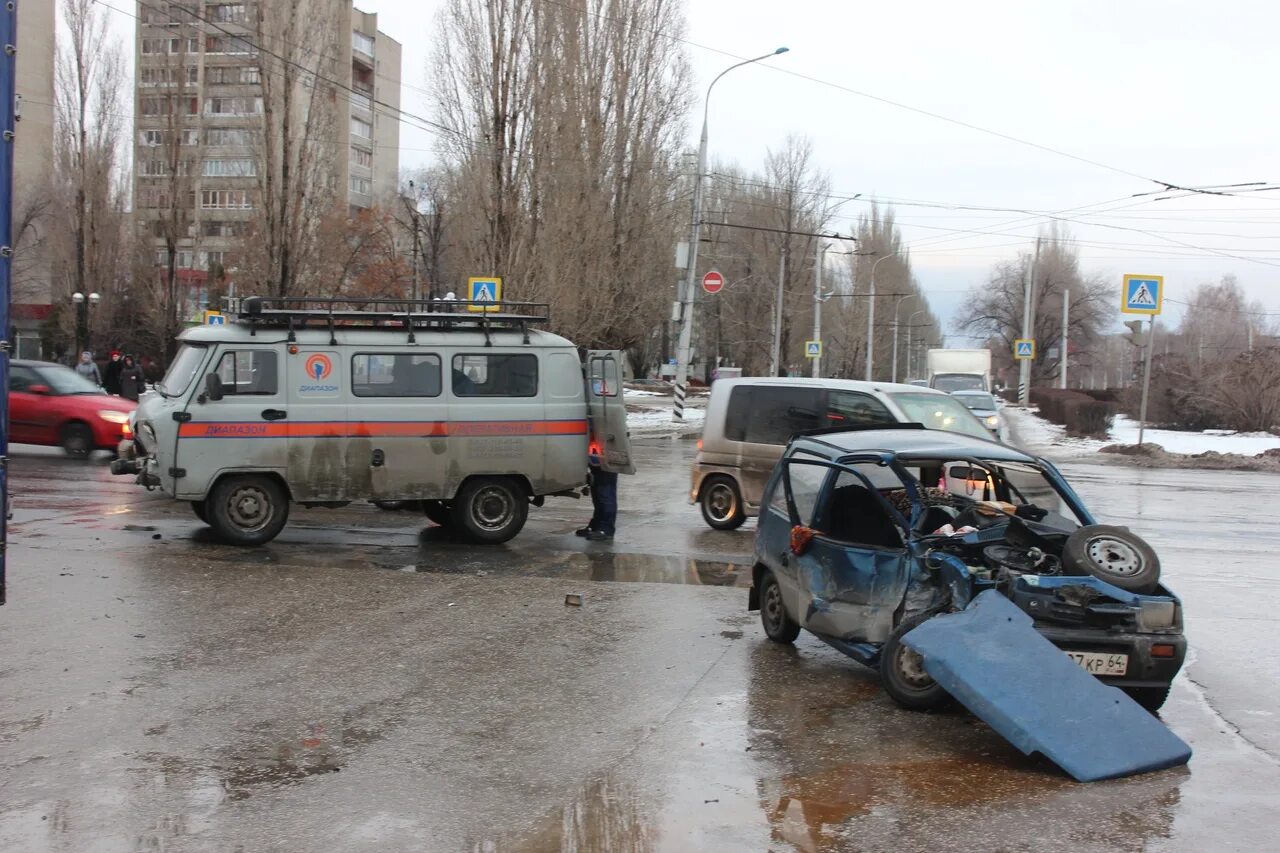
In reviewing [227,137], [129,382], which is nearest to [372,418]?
[129,382]

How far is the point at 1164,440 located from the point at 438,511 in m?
25.6

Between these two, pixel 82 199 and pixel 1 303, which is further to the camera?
pixel 82 199

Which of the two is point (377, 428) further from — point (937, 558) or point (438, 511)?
point (937, 558)

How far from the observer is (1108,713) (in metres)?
5.48

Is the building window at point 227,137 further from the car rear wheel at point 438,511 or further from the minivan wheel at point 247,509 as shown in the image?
the minivan wheel at point 247,509

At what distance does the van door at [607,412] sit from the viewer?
12172 millimetres

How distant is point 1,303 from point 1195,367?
3889 cm

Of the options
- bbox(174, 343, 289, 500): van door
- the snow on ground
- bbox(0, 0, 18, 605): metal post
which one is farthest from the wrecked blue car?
the snow on ground

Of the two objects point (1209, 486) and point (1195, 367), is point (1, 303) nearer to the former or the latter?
point (1209, 486)

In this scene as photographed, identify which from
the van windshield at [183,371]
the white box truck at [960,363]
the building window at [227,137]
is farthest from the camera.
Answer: the white box truck at [960,363]

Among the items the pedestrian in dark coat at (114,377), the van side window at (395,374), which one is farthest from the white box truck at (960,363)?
the van side window at (395,374)

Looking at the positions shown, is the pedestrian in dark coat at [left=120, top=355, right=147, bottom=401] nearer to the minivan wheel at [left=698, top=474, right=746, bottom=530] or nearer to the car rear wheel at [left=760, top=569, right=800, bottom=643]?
the minivan wheel at [left=698, top=474, right=746, bottom=530]

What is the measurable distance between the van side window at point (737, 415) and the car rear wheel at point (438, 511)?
3486 millimetres

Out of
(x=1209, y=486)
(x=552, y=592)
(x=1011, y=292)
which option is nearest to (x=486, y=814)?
(x=552, y=592)
